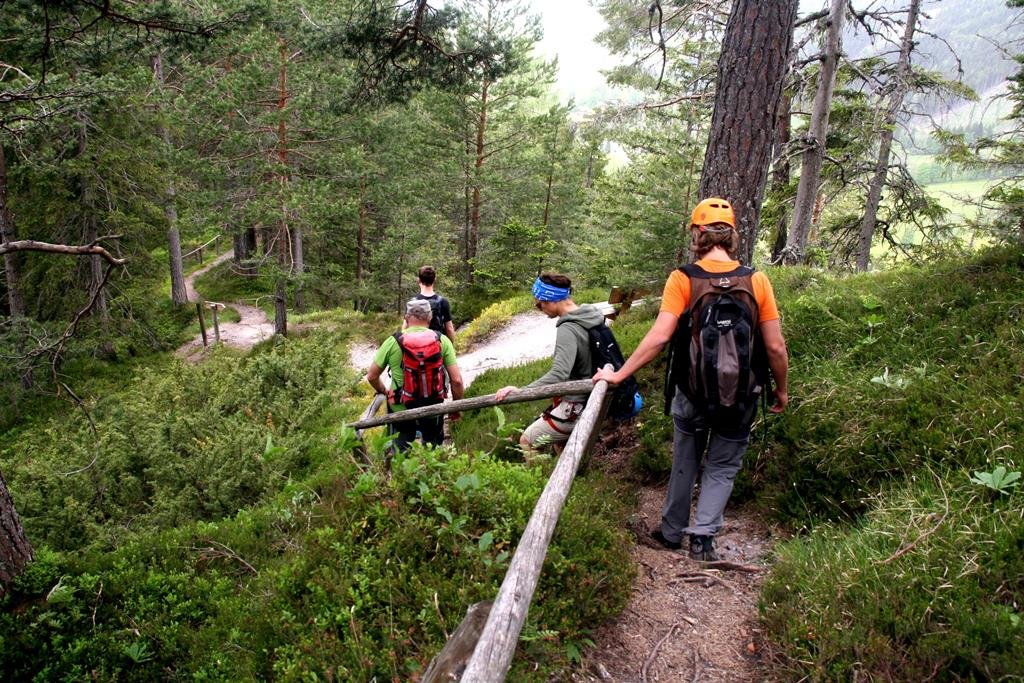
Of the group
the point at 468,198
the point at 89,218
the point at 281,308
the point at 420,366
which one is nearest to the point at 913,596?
the point at 420,366

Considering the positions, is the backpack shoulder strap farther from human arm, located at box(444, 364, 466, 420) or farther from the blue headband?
human arm, located at box(444, 364, 466, 420)

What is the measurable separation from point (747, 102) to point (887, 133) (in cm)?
1060

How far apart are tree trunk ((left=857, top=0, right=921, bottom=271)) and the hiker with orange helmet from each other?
11171 millimetres

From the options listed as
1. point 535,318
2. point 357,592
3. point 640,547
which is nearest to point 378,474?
point 357,592

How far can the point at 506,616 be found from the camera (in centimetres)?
192

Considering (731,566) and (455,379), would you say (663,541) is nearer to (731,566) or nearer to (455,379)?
(731,566)

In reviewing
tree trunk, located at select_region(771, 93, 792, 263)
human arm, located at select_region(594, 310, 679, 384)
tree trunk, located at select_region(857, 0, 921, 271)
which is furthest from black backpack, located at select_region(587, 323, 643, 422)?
tree trunk, located at select_region(771, 93, 792, 263)

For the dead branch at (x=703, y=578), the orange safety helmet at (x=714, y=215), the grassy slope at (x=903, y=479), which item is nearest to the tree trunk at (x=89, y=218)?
the orange safety helmet at (x=714, y=215)

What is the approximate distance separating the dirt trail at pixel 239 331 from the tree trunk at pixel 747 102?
61.5 feet

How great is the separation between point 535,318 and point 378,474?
13.5 m

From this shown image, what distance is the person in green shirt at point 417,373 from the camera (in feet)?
17.1

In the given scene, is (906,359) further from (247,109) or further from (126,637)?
(247,109)

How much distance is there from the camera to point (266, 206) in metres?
15.7

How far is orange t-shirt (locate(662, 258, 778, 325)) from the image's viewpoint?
3414 mm
